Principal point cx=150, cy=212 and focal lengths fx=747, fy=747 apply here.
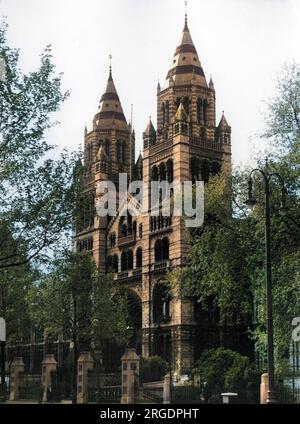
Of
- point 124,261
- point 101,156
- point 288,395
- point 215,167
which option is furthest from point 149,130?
point 288,395

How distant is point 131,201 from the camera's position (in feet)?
196

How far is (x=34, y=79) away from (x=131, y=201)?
3772cm

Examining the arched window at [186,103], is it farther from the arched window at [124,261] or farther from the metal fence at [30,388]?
the metal fence at [30,388]

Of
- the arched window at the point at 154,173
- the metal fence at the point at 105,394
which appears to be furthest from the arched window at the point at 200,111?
the metal fence at the point at 105,394

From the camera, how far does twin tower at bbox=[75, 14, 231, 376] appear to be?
51656 mm

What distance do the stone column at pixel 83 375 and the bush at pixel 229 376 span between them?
5.86 m

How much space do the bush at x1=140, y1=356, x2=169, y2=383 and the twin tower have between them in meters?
2.07

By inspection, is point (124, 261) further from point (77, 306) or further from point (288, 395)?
point (288, 395)

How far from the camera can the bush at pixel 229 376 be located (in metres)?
33.2

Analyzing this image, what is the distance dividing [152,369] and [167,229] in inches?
456

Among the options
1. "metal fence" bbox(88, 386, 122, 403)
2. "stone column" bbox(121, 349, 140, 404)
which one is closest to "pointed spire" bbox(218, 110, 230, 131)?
"stone column" bbox(121, 349, 140, 404)

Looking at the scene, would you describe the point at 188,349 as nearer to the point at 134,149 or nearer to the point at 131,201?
the point at 131,201
